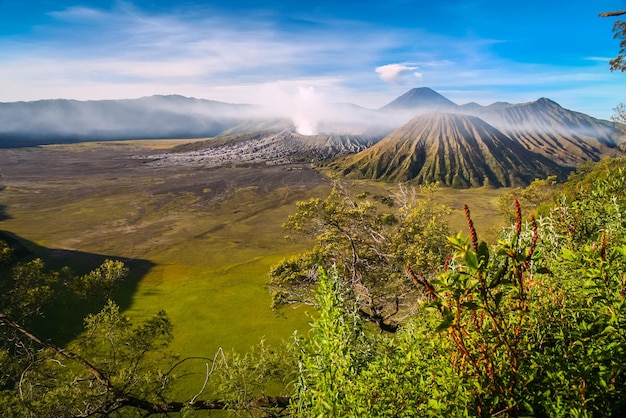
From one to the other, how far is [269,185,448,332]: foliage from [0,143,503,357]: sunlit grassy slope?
962 cm

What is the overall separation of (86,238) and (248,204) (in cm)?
4601

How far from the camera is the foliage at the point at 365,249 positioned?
77.0 ft

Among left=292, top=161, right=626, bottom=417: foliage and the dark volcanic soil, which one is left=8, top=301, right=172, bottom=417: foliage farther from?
the dark volcanic soil

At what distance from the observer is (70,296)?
131 ft

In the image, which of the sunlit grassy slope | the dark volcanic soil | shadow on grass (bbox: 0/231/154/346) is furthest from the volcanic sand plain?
the dark volcanic soil

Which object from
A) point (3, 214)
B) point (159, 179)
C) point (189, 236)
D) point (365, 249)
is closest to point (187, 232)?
point (189, 236)

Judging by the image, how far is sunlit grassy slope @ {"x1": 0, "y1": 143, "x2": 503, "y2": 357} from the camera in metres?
37.7

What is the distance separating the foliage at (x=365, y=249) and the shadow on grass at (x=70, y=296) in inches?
458

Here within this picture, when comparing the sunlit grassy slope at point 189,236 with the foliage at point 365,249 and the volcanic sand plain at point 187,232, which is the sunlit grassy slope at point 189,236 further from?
the foliage at point 365,249

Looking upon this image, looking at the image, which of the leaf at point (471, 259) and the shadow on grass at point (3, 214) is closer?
the leaf at point (471, 259)

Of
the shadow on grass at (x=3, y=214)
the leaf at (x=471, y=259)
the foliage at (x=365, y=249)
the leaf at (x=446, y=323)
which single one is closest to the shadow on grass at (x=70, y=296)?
the foliage at (x=365, y=249)

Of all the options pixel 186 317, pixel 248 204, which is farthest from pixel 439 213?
pixel 248 204

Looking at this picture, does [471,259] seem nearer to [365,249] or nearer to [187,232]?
[365,249]

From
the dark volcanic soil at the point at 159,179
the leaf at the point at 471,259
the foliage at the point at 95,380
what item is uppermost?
the leaf at the point at 471,259
